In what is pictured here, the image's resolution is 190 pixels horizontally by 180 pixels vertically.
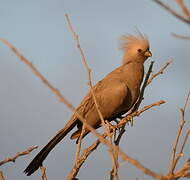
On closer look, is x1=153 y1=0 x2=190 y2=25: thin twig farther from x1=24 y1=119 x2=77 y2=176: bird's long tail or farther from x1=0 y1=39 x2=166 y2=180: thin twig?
x1=24 y1=119 x2=77 y2=176: bird's long tail

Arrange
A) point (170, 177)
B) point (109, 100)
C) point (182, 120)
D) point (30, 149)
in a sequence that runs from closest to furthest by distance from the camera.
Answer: point (170, 177) → point (182, 120) → point (30, 149) → point (109, 100)

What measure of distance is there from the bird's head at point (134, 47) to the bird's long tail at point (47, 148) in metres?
2.04

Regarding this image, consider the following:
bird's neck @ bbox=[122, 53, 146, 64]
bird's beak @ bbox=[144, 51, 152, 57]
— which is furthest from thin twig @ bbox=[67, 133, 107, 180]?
bird's beak @ bbox=[144, 51, 152, 57]

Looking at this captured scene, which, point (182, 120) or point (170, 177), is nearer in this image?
point (170, 177)

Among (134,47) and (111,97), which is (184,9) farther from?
(134,47)

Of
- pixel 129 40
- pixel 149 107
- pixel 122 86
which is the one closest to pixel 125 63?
pixel 129 40

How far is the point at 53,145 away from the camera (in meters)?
5.90

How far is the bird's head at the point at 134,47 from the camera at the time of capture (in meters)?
7.64

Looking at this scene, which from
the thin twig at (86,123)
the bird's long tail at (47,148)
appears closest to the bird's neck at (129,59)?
the bird's long tail at (47,148)

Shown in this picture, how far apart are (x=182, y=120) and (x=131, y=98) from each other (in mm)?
3749

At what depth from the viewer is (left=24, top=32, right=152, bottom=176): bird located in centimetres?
598

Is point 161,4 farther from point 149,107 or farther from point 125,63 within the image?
point 125,63

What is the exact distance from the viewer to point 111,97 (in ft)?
21.4

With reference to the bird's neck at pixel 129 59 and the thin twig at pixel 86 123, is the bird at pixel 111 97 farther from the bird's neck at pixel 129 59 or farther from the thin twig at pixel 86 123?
the thin twig at pixel 86 123
